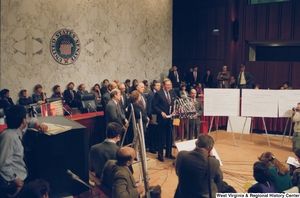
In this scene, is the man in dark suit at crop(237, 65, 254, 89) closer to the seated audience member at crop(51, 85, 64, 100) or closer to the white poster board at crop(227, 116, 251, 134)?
the white poster board at crop(227, 116, 251, 134)

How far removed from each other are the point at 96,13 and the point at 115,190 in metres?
10.8

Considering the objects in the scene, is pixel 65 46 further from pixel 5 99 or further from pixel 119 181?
pixel 119 181

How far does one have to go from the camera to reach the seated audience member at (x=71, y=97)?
1172 cm

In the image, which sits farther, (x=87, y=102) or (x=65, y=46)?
(x=65, y=46)

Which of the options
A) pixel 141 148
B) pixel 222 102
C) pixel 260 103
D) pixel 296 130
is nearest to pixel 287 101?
pixel 260 103

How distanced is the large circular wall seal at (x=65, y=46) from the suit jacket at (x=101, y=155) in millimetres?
8400

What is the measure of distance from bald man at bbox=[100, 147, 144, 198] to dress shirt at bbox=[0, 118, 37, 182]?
83 centimetres

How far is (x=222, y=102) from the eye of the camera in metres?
8.66

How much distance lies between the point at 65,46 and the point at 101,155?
29.0 feet

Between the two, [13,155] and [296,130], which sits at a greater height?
[13,155]

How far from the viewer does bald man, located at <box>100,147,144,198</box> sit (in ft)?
10.7

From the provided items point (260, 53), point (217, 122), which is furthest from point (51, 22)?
point (260, 53)

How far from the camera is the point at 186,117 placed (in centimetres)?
746

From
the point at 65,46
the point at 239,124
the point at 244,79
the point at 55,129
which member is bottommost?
the point at 239,124
